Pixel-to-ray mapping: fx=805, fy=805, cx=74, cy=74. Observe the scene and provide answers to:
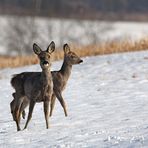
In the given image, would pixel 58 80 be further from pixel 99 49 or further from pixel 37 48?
pixel 99 49

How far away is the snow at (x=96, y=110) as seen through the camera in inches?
490

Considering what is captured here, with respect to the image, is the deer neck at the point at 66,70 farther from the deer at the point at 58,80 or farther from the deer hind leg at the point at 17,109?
the deer hind leg at the point at 17,109

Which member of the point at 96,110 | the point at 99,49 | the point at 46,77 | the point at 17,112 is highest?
the point at 46,77

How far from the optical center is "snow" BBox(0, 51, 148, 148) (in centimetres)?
1245

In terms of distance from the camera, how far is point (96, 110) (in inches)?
612

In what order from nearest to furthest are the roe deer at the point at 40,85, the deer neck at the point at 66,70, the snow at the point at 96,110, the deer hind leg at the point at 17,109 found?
the snow at the point at 96,110 < the roe deer at the point at 40,85 < the deer hind leg at the point at 17,109 < the deer neck at the point at 66,70

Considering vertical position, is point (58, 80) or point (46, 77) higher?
point (46, 77)

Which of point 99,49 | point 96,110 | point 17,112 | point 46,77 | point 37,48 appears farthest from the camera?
point 99,49

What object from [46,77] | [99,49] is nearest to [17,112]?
[46,77]

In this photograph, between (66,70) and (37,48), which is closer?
(37,48)

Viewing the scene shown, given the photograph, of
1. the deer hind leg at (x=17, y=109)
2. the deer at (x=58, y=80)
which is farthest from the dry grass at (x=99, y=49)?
the deer hind leg at (x=17, y=109)

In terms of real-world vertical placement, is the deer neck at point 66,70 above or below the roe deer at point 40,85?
below

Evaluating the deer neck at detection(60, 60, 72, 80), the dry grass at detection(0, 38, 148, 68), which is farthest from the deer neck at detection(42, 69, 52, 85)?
the dry grass at detection(0, 38, 148, 68)

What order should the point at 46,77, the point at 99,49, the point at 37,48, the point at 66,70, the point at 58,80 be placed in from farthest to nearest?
the point at 99,49
the point at 66,70
the point at 58,80
the point at 46,77
the point at 37,48
